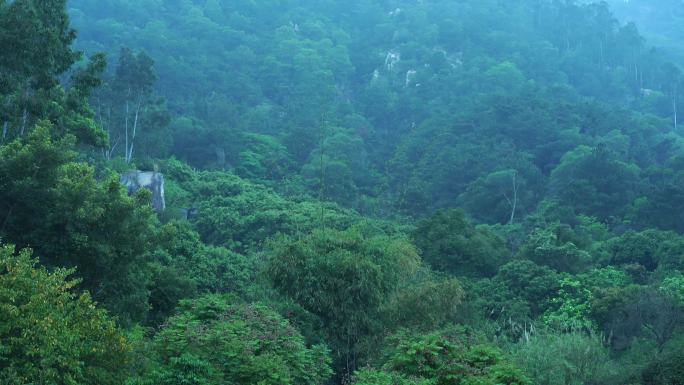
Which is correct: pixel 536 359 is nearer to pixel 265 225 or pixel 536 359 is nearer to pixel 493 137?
pixel 265 225

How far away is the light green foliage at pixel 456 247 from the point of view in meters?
32.4

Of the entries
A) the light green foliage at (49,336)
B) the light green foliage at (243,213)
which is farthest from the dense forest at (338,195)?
the light green foliage at (243,213)

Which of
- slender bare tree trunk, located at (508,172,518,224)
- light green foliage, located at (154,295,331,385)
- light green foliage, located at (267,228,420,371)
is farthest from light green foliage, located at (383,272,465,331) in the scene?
slender bare tree trunk, located at (508,172,518,224)

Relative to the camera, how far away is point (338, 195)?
159ft

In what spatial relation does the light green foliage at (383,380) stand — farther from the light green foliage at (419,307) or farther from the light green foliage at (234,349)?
the light green foliage at (419,307)

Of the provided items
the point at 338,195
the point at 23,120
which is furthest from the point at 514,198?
the point at 23,120

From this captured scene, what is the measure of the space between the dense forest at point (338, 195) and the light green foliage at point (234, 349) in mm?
58

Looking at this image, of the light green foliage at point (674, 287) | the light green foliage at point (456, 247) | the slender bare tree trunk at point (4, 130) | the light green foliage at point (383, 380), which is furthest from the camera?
the light green foliage at point (456, 247)

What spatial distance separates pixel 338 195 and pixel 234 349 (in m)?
34.6

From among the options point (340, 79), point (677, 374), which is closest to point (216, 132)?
point (340, 79)

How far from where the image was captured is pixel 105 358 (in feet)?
42.2

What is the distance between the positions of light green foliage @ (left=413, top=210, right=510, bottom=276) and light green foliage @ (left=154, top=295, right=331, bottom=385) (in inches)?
623

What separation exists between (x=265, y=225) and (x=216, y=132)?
60.6 feet

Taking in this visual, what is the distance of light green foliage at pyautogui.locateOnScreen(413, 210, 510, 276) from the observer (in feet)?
106
